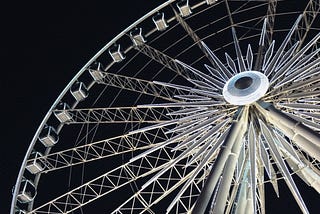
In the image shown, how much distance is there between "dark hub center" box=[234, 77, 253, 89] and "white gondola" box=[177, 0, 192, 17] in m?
7.04

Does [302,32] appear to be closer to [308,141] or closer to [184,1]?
[184,1]

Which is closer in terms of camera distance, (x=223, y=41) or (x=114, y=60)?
(x=114, y=60)

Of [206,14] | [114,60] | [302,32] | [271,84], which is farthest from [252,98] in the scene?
[206,14]

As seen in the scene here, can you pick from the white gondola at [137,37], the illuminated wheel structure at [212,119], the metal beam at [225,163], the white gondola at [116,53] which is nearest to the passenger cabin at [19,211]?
the illuminated wheel structure at [212,119]

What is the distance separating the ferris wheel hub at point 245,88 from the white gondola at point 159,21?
23.4ft

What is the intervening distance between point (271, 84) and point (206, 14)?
36.8 feet

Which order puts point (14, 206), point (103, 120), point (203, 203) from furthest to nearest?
point (103, 120) → point (14, 206) → point (203, 203)

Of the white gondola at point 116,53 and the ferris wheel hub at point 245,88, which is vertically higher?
the white gondola at point 116,53

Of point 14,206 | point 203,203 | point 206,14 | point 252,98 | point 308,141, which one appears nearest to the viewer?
point 203,203

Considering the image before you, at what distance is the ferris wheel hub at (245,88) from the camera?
1695cm

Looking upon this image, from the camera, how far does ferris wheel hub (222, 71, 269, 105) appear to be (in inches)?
667

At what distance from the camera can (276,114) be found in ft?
52.5

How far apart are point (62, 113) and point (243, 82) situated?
8915mm

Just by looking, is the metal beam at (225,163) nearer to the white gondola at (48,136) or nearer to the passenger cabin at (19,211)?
the white gondola at (48,136)
